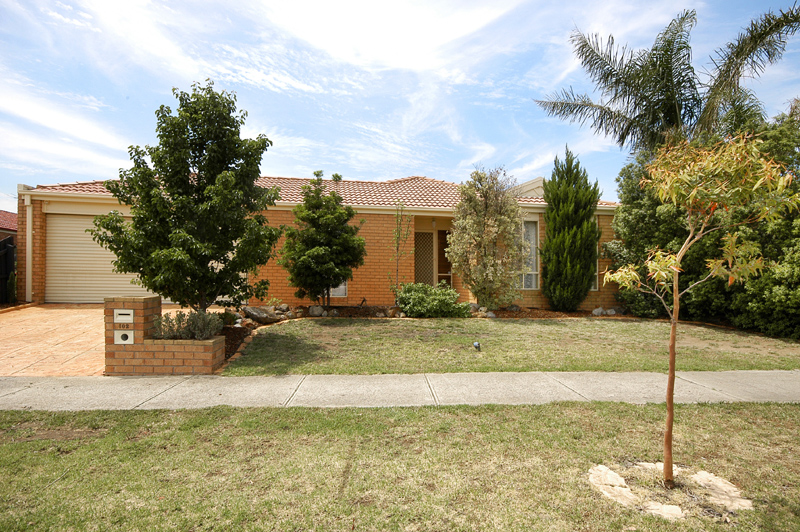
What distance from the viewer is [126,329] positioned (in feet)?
21.3

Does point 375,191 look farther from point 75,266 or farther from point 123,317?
point 123,317

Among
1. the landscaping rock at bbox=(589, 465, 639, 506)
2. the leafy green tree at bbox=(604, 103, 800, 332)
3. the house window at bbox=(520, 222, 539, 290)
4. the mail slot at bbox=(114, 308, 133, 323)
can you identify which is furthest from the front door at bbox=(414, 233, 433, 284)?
the landscaping rock at bbox=(589, 465, 639, 506)

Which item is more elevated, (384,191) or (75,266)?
(384,191)

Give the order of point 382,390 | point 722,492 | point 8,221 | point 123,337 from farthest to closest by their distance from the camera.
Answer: point 8,221 → point 123,337 → point 382,390 → point 722,492

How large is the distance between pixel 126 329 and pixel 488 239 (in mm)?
8825

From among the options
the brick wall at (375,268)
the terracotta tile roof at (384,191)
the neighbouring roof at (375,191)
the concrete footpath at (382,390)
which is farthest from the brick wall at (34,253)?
the concrete footpath at (382,390)

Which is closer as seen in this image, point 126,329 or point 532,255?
point 126,329

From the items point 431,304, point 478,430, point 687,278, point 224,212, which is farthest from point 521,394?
point 687,278

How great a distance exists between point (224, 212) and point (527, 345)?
5.90 meters

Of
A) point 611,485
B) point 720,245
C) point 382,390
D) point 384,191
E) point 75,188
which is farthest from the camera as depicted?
point 384,191

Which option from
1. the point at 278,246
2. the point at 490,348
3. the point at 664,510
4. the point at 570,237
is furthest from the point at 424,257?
the point at 664,510

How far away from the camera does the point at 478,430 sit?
419 cm

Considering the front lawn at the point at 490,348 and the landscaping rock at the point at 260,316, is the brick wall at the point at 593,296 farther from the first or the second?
the landscaping rock at the point at 260,316

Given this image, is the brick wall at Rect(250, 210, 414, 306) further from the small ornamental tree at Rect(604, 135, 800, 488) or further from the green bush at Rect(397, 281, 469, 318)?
the small ornamental tree at Rect(604, 135, 800, 488)
